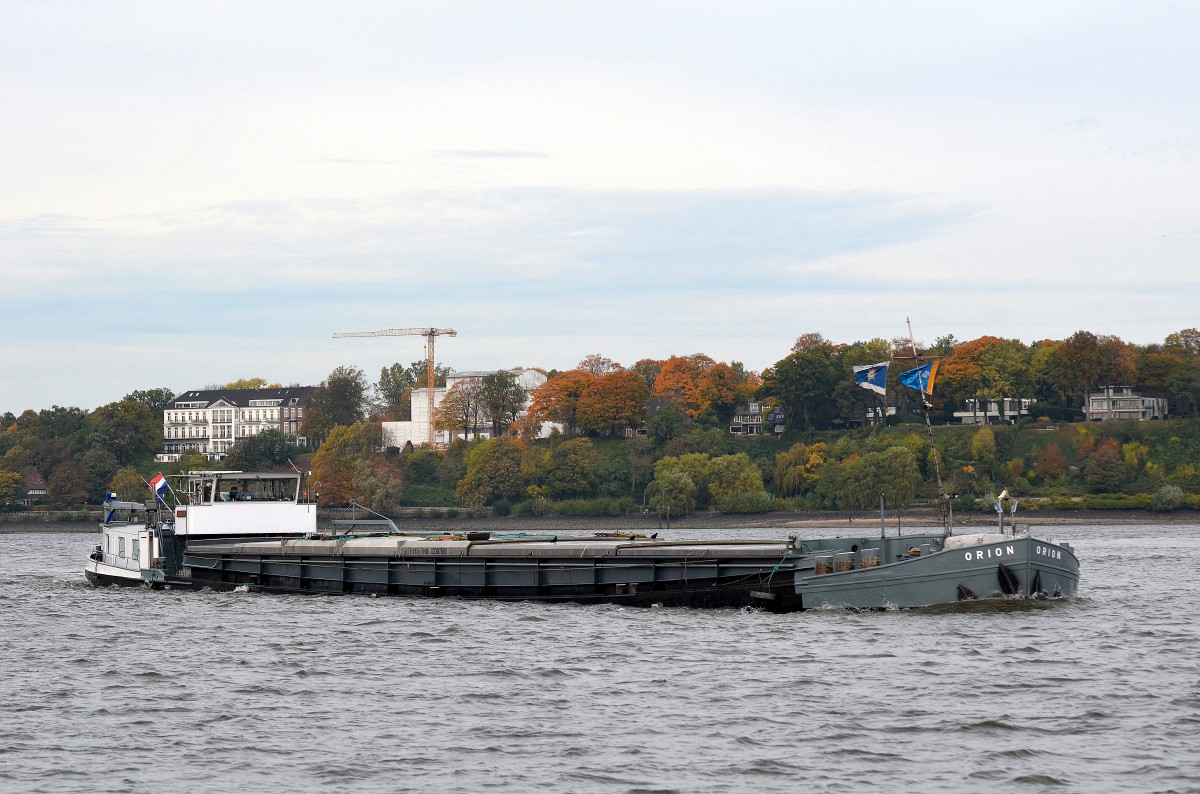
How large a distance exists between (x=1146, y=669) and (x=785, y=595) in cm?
1221

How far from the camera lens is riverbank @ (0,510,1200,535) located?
155 m

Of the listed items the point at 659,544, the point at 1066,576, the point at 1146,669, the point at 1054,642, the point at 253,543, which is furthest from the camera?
the point at 253,543

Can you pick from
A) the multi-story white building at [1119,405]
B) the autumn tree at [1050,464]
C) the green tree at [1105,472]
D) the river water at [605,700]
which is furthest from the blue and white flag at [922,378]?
the multi-story white building at [1119,405]

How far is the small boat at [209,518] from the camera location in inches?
2414

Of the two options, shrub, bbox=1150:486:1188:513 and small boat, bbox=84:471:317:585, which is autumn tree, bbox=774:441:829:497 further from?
small boat, bbox=84:471:317:585

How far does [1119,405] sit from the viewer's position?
194 metres

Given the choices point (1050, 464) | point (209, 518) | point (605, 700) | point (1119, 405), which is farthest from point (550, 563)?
point (1119, 405)

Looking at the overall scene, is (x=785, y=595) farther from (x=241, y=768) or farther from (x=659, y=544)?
(x=241, y=768)

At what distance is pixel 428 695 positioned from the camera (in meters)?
32.8

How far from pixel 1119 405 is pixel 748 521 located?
60287mm

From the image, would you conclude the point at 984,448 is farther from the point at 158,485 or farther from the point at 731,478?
the point at 158,485

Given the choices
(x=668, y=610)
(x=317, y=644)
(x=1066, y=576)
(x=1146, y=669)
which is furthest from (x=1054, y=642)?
(x=317, y=644)

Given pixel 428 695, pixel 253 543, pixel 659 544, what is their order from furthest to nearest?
1. pixel 253 543
2. pixel 659 544
3. pixel 428 695

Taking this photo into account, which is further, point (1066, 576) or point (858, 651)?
point (1066, 576)
